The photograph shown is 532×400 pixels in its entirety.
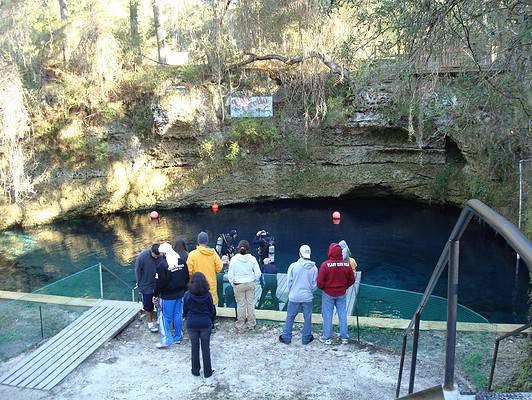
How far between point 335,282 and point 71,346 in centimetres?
394

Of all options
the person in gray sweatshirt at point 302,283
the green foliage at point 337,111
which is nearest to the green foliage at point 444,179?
Result: the green foliage at point 337,111

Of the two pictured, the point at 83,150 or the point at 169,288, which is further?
the point at 83,150

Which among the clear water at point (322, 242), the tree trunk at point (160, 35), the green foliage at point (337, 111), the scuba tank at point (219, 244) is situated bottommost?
the clear water at point (322, 242)

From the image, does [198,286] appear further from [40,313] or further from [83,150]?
[83,150]

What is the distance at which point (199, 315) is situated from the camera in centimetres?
631

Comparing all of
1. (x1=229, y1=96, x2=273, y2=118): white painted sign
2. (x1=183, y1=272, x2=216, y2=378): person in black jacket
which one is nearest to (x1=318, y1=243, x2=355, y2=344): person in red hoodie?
(x1=183, y1=272, x2=216, y2=378): person in black jacket

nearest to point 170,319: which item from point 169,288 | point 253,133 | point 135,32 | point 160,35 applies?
point 169,288

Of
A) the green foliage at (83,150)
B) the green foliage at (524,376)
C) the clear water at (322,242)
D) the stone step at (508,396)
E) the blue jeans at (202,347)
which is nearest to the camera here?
the stone step at (508,396)

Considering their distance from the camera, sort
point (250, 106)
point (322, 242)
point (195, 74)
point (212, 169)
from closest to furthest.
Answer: point (322, 242)
point (195, 74)
point (250, 106)
point (212, 169)

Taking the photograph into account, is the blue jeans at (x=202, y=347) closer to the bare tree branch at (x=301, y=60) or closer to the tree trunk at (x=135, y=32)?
the bare tree branch at (x=301, y=60)

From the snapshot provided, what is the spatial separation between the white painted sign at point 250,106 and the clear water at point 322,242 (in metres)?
4.10

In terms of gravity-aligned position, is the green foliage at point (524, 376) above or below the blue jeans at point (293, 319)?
below

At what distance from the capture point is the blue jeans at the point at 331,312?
287 inches

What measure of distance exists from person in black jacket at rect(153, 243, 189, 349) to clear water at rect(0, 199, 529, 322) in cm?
789
